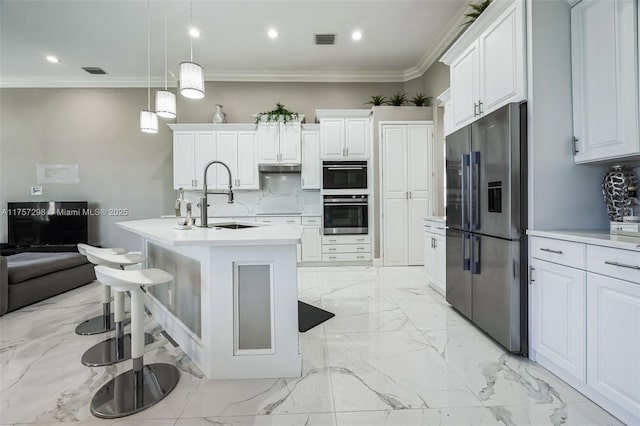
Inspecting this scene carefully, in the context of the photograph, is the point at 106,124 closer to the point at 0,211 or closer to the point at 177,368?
the point at 0,211

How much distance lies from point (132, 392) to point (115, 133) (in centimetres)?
512

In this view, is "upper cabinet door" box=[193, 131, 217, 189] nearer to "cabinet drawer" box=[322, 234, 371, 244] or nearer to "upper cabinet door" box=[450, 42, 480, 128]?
"cabinet drawer" box=[322, 234, 371, 244]

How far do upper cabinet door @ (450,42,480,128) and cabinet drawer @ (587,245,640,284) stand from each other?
139cm

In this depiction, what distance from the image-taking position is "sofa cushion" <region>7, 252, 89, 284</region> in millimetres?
2869

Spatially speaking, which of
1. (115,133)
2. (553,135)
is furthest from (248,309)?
(115,133)

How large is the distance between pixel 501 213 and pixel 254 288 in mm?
Result: 1746

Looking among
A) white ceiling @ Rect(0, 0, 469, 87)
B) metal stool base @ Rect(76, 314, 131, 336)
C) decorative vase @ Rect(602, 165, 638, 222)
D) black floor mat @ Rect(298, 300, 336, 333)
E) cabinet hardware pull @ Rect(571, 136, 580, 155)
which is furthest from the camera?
white ceiling @ Rect(0, 0, 469, 87)

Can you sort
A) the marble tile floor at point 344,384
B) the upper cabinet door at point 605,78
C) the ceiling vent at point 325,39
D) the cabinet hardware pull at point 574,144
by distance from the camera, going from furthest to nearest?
the ceiling vent at point 325,39
the cabinet hardware pull at point 574,144
the upper cabinet door at point 605,78
the marble tile floor at point 344,384

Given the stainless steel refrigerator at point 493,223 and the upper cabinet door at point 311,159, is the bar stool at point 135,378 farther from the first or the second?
the upper cabinet door at point 311,159

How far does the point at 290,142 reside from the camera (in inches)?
186

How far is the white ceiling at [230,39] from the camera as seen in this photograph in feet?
11.0

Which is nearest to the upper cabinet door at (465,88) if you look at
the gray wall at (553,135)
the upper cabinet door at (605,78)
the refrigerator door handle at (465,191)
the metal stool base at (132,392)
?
the refrigerator door handle at (465,191)

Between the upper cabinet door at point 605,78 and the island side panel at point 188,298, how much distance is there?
8.05 feet

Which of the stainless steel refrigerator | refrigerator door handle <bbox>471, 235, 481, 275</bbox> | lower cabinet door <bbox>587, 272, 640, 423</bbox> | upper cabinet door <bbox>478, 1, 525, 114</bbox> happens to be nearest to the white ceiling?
upper cabinet door <bbox>478, 1, 525, 114</bbox>
